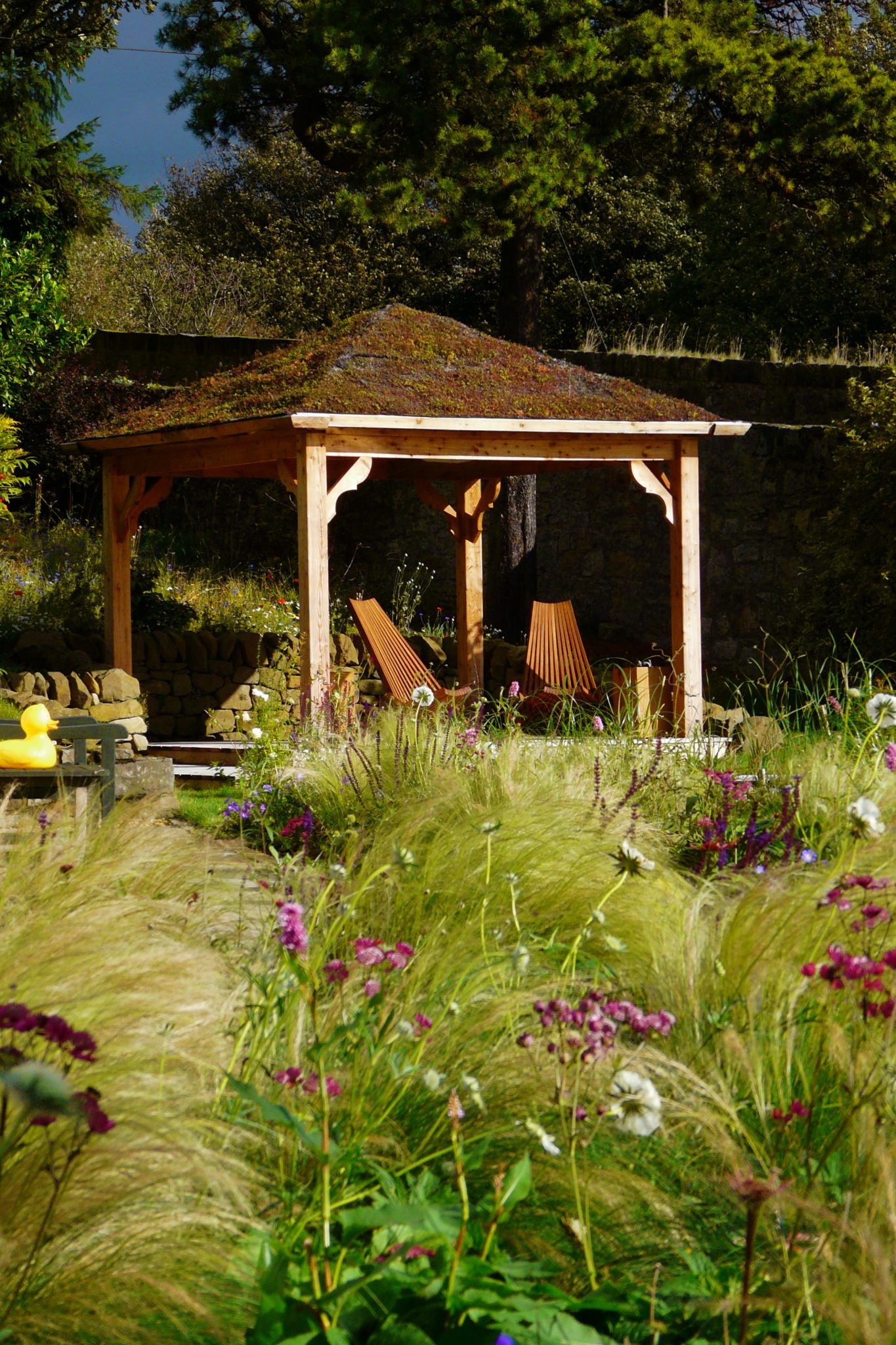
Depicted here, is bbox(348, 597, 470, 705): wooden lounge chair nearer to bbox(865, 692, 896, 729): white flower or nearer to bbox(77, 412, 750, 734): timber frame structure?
bbox(77, 412, 750, 734): timber frame structure

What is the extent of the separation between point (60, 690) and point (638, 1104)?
27.3 ft

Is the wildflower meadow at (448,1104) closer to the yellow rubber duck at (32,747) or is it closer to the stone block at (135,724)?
the yellow rubber duck at (32,747)

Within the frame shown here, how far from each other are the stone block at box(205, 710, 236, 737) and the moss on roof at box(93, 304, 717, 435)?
7.80ft

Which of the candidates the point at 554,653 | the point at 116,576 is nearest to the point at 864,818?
the point at 554,653

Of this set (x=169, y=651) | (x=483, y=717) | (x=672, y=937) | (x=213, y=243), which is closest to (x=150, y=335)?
(x=169, y=651)

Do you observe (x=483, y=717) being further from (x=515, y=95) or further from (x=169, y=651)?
(x=515, y=95)

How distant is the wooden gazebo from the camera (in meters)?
8.70

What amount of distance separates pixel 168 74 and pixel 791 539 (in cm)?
775

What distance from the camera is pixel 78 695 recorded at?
9.66 meters

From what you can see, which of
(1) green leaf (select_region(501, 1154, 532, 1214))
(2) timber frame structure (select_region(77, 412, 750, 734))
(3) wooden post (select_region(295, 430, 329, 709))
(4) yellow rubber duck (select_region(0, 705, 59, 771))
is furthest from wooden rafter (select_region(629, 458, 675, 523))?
(1) green leaf (select_region(501, 1154, 532, 1214))

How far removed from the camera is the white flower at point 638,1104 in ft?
5.84

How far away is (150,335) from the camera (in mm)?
16156

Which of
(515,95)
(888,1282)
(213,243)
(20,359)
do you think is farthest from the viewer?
(213,243)

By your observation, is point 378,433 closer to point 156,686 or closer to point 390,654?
point 390,654
